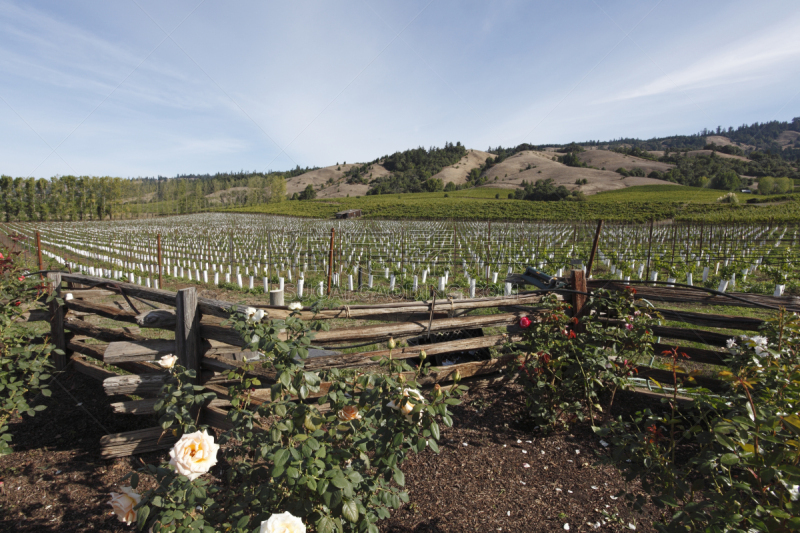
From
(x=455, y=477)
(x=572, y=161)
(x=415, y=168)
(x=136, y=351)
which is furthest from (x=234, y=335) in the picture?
(x=415, y=168)

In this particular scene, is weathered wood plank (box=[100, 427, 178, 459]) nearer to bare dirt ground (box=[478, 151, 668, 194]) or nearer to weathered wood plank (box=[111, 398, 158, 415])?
weathered wood plank (box=[111, 398, 158, 415])

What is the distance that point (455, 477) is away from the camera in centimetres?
276

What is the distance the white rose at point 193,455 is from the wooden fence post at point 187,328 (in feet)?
→ 6.15

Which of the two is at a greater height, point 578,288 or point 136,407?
point 578,288

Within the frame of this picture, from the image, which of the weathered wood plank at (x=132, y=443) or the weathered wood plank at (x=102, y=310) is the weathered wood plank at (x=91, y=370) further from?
the weathered wood plank at (x=132, y=443)

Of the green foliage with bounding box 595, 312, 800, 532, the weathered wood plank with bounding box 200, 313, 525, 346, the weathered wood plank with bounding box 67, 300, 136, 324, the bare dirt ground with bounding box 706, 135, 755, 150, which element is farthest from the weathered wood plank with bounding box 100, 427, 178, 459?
the bare dirt ground with bounding box 706, 135, 755, 150

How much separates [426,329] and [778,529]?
2723 mm

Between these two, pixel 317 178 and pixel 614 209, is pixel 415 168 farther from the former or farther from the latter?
pixel 614 209

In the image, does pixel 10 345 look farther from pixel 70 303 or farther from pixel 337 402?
pixel 337 402

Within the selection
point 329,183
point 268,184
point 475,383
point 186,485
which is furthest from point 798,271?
point 329,183

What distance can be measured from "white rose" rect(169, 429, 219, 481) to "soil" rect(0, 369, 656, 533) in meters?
1.41

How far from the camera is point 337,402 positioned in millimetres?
1685

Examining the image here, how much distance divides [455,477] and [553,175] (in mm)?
96678

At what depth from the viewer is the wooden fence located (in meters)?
3.07
